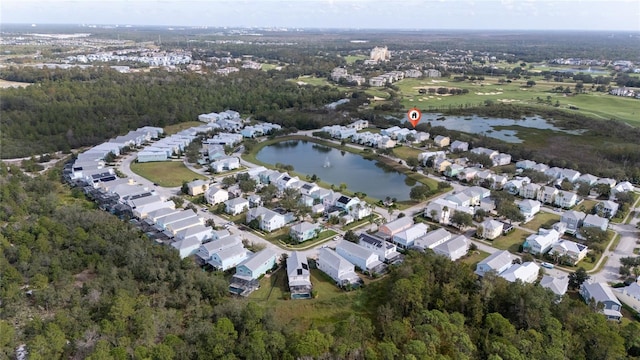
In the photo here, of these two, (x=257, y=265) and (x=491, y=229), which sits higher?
(x=491, y=229)

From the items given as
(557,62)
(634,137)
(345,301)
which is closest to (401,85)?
(634,137)

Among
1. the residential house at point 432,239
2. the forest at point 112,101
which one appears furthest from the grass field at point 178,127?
the residential house at point 432,239

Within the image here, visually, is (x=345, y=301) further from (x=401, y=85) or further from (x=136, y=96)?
(x=401, y=85)

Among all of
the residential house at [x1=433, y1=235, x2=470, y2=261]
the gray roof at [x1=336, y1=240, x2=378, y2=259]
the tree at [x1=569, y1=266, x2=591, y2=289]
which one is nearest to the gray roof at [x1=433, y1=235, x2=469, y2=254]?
the residential house at [x1=433, y1=235, x2=470, y2=261]

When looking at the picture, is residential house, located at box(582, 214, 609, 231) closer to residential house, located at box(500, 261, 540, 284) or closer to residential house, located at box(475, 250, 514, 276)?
residential house, located at box(500, 261, 540, 284)

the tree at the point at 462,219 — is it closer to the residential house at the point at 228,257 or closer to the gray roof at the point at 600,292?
the gray roof at the point at 600,292

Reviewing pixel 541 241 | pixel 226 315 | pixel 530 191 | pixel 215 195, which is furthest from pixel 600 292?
pixel 215 195

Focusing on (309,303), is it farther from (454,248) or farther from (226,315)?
(454,248)
